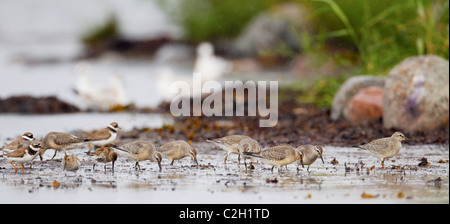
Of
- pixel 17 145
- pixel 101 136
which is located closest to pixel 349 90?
pixel 101 136

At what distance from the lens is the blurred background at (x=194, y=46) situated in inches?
621

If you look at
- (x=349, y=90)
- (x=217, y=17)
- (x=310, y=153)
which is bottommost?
(x=310, y=153)

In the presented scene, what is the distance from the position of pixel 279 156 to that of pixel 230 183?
93 centimetres

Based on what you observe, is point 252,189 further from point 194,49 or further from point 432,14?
point 194,49

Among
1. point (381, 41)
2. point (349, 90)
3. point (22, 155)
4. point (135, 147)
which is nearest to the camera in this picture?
point (22, 155)

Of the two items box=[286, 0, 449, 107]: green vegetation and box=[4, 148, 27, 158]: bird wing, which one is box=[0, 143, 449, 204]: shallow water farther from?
box=[286, 0, 449, 107]: green vegetation

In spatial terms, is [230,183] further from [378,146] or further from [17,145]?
[17,145]

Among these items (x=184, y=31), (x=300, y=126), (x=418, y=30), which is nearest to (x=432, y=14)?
(x=418, y=30)

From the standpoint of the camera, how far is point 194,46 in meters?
36.5

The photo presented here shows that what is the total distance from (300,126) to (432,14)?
359cm

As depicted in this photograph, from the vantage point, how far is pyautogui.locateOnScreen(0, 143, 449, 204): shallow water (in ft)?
24.8

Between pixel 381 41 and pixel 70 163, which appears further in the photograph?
pixel 381 41

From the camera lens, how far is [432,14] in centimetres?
1461

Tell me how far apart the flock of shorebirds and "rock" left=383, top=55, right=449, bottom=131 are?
312 centimetres
